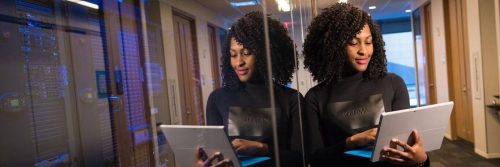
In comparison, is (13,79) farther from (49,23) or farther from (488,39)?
(488,39)

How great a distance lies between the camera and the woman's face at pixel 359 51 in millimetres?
1104

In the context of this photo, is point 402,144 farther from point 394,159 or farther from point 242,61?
point 242,61

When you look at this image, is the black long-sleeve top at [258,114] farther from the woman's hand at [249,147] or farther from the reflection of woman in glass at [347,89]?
the reflection of woman in glass at [347,89]

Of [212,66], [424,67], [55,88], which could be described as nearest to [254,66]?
[212,66]

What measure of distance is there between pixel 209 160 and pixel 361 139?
0.56m

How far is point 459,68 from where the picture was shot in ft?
13.7

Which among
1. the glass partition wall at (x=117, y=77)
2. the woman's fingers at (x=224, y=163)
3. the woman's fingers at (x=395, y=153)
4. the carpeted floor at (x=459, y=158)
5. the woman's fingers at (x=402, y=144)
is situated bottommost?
the carpeted floor at (x=459, y=158)

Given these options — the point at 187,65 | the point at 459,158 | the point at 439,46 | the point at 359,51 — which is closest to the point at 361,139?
the point at 359,51

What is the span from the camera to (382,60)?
44.7 inches

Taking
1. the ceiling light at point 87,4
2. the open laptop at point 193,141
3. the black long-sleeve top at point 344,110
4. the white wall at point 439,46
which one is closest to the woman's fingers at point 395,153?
the black long-sleeve top at point 344,110

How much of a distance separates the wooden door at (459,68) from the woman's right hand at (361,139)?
11.6 feet

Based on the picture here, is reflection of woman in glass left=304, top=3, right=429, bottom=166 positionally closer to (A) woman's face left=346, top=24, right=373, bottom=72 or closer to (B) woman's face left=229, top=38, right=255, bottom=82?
(A) woman's face left=346, top=24, right=373, bottom=72

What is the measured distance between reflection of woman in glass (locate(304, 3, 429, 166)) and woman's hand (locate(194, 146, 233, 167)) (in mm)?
439

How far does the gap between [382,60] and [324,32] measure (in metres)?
0.21
